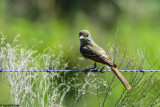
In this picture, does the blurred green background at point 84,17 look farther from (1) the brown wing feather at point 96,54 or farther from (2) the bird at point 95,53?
(1) the brown wing feather at point 96,54

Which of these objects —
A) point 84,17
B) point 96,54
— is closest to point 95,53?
point 96,54

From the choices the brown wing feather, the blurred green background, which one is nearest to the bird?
the brown wing feather

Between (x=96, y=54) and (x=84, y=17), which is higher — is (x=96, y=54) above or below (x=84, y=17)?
below

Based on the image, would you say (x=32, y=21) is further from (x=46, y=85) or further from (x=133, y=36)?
(x=46, y=85)

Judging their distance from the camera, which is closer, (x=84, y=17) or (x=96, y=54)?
(x=96, y=54)

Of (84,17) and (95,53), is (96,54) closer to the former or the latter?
(95,53)

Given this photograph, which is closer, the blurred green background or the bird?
the bird

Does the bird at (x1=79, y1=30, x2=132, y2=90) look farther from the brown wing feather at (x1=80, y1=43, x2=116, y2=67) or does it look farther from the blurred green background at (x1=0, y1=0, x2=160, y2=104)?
the blurred green background at (x1=0, y1=0, x2=160, y2=104)

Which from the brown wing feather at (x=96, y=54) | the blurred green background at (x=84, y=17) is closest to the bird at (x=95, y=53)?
the brown wing feather at (x=96, y=54)

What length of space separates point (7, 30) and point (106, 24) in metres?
5.18

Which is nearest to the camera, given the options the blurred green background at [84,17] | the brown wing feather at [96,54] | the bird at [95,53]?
the bird at [95,53]

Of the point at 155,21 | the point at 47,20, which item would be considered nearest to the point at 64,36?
the point at 47,20

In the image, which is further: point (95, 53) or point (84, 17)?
point (84, 17)

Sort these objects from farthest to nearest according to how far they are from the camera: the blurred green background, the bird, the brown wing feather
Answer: the blurred green background → the brown wing feather → the bird
